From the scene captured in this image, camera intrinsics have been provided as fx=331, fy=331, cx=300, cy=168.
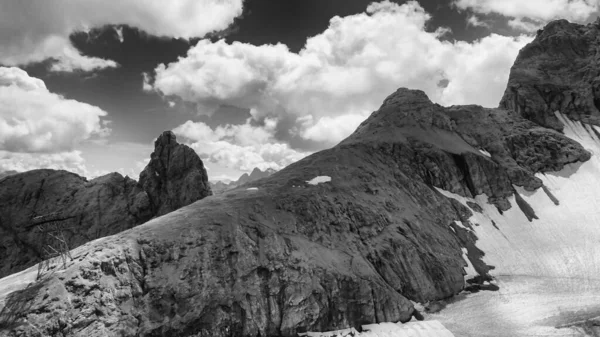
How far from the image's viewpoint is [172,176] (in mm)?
108250

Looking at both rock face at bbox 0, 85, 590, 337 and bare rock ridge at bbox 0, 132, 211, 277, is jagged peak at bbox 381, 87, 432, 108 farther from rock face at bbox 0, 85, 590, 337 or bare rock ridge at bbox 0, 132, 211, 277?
bare rock ridge at bbox 0, 132, 211, 277

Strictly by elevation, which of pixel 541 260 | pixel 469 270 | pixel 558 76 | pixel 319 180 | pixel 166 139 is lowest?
pixel 541 260

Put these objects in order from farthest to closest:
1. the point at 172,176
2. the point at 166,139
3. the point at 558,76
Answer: the point at 558,76 → the point at 166,139 → the point at 172,176

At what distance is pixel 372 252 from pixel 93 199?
296 ft

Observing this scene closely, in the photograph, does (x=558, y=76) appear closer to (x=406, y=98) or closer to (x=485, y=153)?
(x=485, y=153)

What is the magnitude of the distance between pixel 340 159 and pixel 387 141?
22950 mm

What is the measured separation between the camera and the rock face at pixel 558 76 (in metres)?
146

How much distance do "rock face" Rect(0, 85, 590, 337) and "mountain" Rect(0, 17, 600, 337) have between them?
21 cm

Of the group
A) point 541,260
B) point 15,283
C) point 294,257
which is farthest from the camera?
point 541,260

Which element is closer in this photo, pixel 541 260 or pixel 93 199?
pixel 541 260

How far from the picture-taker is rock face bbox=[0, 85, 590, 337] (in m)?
37.9

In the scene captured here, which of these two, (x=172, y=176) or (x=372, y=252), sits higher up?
(x=172, y=176)

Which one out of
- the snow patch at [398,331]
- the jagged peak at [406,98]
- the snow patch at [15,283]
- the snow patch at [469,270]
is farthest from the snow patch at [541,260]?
the snow patch at [15,283]

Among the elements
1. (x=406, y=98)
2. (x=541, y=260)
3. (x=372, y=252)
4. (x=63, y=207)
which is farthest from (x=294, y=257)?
(x=406, y=98)
